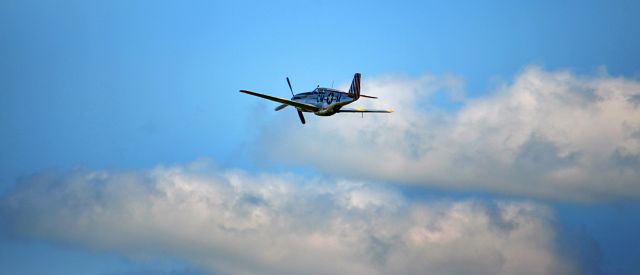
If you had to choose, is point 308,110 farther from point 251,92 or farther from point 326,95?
point 251,92

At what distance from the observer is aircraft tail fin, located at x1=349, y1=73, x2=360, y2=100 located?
102375mm

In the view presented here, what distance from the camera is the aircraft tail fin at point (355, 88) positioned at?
102375 mm

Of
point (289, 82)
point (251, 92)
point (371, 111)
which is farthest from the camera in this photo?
point (289, 82)

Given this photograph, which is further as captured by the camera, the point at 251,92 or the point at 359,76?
the point at 359,76

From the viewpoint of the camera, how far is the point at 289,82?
4705 inches

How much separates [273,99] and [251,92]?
7281mm

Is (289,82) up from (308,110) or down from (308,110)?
up

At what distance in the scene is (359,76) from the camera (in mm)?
102750

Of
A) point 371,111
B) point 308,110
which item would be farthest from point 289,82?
point 371,111

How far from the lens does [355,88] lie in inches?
4033

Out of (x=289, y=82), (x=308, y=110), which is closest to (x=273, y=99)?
(x=308, y=110)

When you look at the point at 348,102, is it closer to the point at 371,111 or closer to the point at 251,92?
the point at 371,111

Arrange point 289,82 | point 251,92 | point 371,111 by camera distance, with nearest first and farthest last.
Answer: point 251,92 < point 371,111 < point 289,82

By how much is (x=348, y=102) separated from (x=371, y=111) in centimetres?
376
